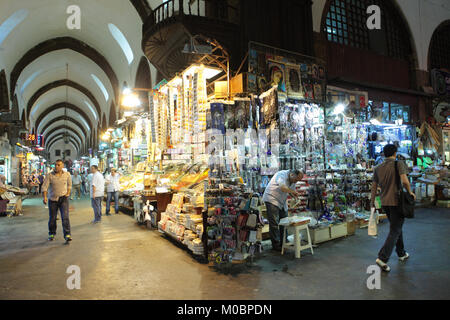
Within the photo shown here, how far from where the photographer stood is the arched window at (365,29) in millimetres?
10352

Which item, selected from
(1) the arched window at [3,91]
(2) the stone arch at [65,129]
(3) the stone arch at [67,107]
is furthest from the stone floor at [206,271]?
(2) the stone arch at [65,129]

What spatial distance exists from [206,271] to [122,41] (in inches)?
578

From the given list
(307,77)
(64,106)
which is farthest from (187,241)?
(64,106)

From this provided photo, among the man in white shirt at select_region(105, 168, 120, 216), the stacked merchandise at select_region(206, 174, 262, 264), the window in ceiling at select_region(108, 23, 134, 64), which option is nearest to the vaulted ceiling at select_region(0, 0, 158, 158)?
the window in ceiling at select_region(108, 23, 134, 64)

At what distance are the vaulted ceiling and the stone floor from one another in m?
6.73

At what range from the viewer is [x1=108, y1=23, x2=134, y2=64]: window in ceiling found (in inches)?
597

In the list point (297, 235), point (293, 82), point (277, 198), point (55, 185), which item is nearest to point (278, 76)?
point (293, 82)

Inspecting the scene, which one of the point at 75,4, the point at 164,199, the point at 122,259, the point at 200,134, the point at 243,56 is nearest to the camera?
the point at 122,259

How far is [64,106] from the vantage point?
32281 mm

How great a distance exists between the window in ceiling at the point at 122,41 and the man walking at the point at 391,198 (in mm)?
14258

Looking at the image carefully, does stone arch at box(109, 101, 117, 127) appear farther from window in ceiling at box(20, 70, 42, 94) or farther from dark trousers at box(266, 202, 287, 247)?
dark trousers at box(266, 202, 287, 247)
